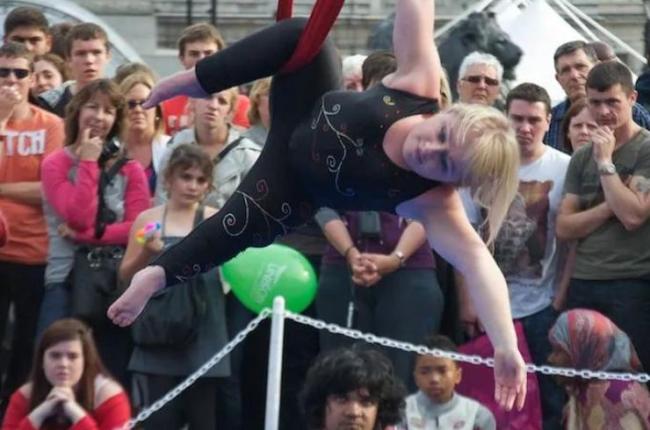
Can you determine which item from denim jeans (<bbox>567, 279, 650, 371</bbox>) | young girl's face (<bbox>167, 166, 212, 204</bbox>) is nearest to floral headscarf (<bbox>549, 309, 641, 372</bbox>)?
denim jeans (<bbox>567, 279, 650, 371</bbox>)

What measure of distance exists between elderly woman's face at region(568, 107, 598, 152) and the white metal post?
1.77 meters

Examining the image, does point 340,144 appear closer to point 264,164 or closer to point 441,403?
point 264,164

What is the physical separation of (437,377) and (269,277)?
2.93 ft

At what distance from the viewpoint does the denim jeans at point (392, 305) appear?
380 inches

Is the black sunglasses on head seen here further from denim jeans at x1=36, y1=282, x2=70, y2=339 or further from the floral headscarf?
the floral headscarf

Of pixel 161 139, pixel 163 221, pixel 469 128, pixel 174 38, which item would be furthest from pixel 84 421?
pixel 174 38

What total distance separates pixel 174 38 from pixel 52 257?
706 cm

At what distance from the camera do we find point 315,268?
998 centimetres

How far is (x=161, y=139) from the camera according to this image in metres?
10.2

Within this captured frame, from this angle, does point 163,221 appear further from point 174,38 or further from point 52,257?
point 174,38

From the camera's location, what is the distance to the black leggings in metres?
7.14

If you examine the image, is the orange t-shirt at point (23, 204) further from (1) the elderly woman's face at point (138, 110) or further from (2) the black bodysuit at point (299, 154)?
(2) the black bodysuit at point (299, 154)

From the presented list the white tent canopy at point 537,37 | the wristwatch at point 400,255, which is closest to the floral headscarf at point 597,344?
the wristwatch at point 400,255

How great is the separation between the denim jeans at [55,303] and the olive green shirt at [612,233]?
2354 millimetres
